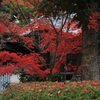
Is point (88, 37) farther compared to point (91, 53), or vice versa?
point (88, 37)

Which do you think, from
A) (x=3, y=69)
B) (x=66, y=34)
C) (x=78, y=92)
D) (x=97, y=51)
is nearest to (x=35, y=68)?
(x=3, y=69)

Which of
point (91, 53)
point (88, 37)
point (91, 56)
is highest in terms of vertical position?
point (88, 37)

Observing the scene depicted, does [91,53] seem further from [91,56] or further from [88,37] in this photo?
[88,37]

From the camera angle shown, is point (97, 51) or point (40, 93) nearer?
point (40, 93)

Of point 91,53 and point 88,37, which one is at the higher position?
point 88,37

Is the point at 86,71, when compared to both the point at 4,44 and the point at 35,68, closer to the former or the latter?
the point at 35,68

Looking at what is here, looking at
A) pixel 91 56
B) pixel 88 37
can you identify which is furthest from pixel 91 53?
pixel 88 37

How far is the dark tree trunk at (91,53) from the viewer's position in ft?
22.4

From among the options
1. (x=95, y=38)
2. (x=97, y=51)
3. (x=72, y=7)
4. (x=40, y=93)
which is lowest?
(x=40, y=93)

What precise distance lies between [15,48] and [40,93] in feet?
26.5

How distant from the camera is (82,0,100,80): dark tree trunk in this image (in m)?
6.84

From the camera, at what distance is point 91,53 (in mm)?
6898

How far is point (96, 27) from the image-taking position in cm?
670

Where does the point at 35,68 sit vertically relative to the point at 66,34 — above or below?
below
